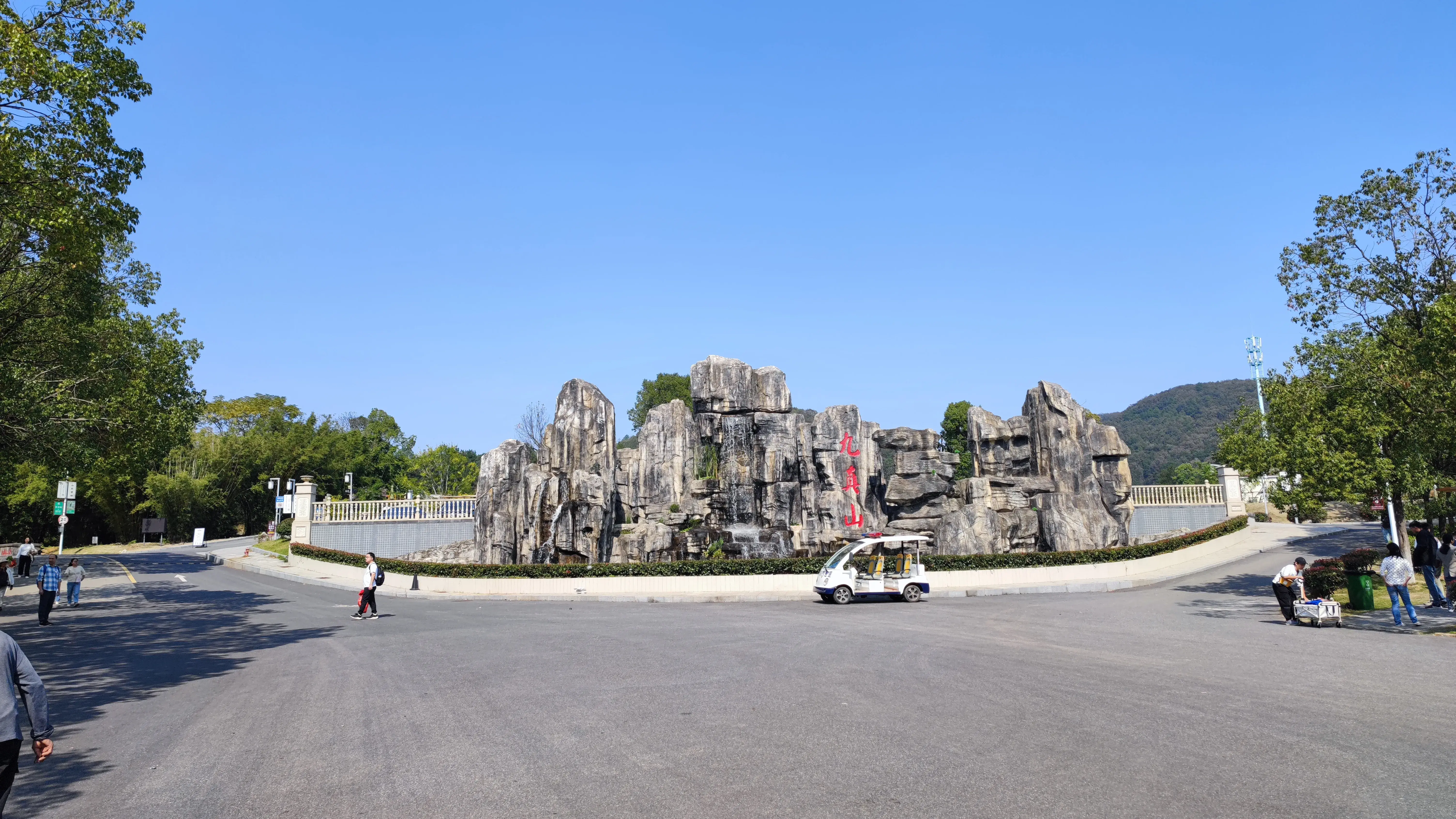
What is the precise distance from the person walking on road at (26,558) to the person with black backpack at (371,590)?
60.7ft

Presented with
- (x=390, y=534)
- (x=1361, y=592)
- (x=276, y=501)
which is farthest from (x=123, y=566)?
(x=1361, y=592)

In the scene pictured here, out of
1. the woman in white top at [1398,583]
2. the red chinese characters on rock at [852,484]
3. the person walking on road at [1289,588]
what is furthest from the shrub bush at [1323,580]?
the red chinese characters on rock at [852,484]

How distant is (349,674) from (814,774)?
26.2 feet

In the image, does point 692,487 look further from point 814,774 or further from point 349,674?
point 814,774

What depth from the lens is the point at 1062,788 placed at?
6414 millimetres

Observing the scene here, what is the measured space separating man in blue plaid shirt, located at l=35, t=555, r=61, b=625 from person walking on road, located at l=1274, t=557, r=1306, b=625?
2527 cm

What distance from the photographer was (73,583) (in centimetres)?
2153

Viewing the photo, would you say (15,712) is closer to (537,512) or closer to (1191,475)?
(537,512)

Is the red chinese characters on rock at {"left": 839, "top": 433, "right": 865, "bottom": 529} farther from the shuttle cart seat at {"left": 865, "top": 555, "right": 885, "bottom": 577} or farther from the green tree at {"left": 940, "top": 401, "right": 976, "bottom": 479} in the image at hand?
the green tree at {"left": 940, "top": 401, "right": 976, "bottom": 479}

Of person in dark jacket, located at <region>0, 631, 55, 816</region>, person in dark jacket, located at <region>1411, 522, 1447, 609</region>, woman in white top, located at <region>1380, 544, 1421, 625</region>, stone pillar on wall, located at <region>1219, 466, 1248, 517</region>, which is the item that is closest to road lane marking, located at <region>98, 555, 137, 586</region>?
person in dark jacket, located at <region>0, 631, 55, 816</region>

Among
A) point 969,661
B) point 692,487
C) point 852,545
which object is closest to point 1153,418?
point 692,487

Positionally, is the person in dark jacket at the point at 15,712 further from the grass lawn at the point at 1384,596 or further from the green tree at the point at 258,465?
the green tree at the point at 258,465

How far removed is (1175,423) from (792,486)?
124 m

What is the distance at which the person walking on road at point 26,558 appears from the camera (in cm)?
2963
